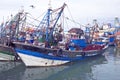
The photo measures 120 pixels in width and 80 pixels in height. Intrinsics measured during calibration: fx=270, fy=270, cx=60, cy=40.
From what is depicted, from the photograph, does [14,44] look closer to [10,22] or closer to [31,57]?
[31,57]

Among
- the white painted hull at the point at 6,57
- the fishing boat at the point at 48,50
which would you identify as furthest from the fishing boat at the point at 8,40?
the fishing boat at the point at 48,50

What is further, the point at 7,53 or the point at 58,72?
the point at 7,53

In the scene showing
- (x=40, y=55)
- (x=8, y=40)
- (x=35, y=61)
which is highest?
(x=8, y=40)

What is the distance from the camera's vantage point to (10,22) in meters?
31.3

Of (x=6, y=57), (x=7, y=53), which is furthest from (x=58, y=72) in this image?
(x=6, y=57)

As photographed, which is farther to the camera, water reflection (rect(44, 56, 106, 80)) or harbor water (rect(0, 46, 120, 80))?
water reflection (rect(44, 56, 106, 80))

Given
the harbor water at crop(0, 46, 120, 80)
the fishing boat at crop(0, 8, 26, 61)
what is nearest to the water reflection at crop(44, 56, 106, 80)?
the harbor water at crop(0, 46, 120, 80)

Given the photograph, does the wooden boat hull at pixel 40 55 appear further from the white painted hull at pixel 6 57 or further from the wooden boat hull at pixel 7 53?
the white painted hull at pixel 6 57

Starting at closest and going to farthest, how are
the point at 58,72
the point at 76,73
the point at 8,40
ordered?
1. the point at 76,73
2. the point at 58,72
3. the point at 8,40

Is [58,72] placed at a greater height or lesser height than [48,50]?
lesser

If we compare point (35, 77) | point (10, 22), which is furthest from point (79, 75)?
point (10, 22)

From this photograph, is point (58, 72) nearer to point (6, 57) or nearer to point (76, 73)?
point (76, 73)

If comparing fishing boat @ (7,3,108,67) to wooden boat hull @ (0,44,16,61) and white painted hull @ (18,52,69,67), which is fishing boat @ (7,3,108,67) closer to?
white painted hull @ (18,52,69,67)

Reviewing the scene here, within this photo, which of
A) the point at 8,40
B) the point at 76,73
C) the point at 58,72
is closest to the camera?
the point at 76,73
